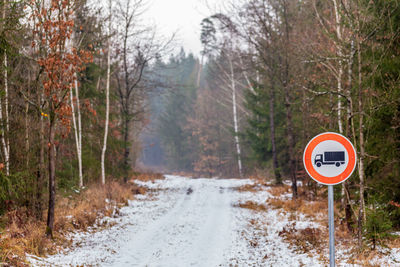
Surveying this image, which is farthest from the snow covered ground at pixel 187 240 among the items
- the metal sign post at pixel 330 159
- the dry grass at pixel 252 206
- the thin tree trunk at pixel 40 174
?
the metal sign post at pixel 330 159

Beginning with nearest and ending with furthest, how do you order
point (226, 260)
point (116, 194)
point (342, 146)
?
point (342, 146), point (226, 260), point (116, 194)

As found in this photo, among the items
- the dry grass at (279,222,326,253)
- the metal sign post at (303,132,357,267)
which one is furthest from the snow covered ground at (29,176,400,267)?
the metal sign post at (303,132,357,267)

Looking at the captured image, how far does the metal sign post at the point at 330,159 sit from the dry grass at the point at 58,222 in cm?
519

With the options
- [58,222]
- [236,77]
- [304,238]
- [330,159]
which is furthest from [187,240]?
[236,77]

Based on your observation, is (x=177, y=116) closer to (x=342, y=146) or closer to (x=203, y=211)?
(x=203, y=211)

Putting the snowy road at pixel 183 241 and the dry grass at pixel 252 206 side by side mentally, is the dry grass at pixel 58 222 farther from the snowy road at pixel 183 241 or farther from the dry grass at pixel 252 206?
the dry grass at pixel 252 206

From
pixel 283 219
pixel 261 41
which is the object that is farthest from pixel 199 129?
pixel 283 219

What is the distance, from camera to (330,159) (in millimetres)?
4680

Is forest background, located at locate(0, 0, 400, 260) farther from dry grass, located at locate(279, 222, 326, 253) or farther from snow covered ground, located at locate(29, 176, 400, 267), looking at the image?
snow covered ground, located at locate(29, 176, 400, 267)

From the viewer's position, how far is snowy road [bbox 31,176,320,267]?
722 centimetres

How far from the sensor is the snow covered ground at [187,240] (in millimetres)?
7211

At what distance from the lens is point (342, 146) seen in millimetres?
4641

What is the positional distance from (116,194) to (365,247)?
11.1 meters

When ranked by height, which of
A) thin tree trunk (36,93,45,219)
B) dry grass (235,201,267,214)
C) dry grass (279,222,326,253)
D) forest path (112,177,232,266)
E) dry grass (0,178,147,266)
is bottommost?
dry grass (235,201,267,214)
